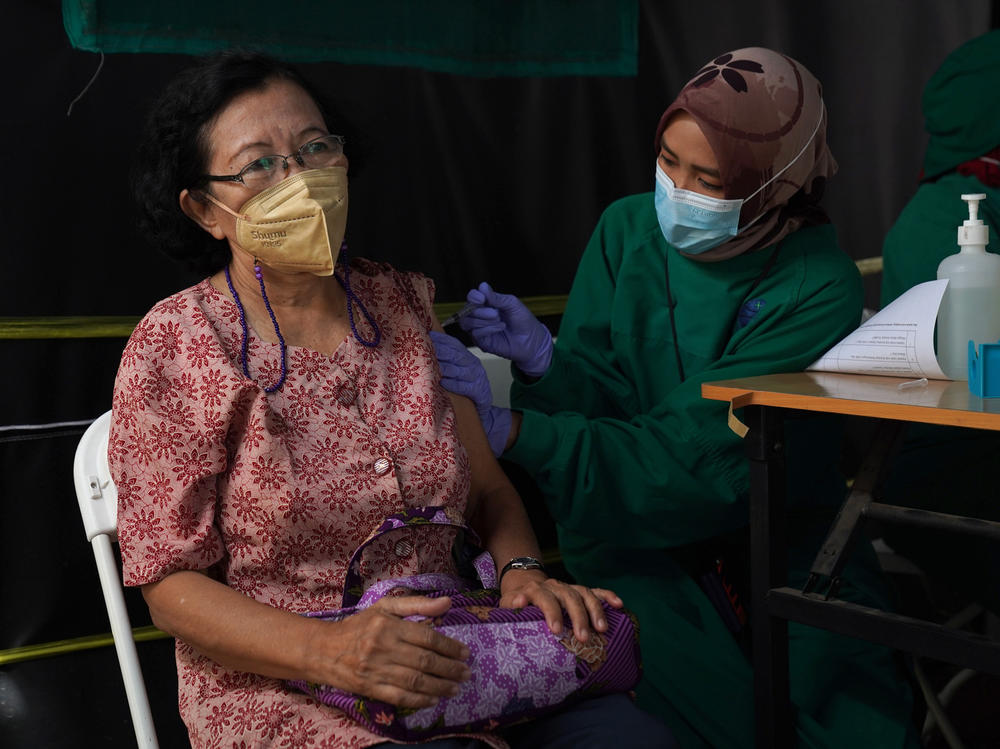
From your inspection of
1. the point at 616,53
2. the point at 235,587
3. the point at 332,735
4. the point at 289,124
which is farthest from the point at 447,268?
the point at 332,735

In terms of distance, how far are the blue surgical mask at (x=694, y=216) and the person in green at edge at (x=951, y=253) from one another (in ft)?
3.06

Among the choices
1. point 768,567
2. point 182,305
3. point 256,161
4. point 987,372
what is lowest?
point 768,567

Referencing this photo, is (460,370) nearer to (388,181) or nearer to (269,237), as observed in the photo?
(269,237)

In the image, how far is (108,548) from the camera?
5.92 ft

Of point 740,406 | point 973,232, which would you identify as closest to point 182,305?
point 740,406

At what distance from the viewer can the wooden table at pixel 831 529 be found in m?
1.71

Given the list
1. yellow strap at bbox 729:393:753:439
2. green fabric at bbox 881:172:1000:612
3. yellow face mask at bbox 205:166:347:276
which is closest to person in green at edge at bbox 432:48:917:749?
yellow strap at bbox 729:393:753:439

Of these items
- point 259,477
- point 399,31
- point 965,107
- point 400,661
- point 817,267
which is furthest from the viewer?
point 965,107

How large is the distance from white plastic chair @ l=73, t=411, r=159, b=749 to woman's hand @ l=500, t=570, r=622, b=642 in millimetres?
634

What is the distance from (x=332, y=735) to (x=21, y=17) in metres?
1.60

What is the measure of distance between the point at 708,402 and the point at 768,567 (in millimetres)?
363

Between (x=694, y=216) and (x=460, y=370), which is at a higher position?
(x=694, y=216)

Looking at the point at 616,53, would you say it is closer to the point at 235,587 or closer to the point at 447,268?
the point at 447,268

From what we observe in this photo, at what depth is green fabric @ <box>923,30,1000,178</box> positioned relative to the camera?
295 centimetres
